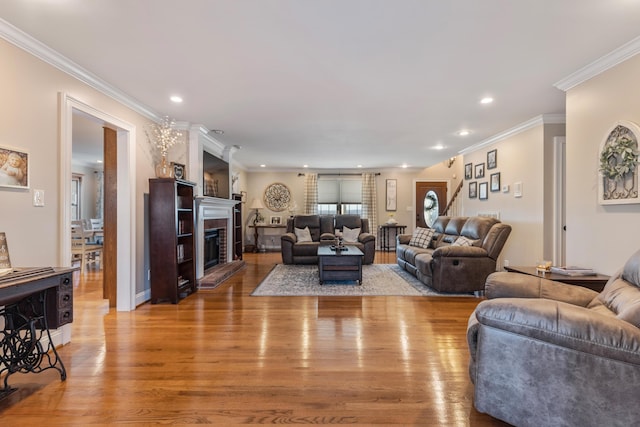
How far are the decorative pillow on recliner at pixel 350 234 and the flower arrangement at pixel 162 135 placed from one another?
4228 mm

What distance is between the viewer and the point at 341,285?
15.5 ft

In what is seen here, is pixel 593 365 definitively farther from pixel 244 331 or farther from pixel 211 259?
pixel 211 259

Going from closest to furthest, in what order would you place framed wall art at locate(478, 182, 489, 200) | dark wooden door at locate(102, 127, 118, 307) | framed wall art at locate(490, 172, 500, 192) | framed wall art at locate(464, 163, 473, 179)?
1. dark wooden door at locate(102, 127, 118, 307)
2. framed wall art at locate(490, 172, 500, 192)
3. framed wall art at locate(478, 182, 489, 200)
4. framed wall art at locate(464, 163, 473, 179)

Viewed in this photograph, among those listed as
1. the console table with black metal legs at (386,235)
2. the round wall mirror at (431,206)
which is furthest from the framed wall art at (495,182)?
the round wall mirror at (431,206)

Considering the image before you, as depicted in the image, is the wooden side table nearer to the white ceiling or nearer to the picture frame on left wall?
the white ceiling

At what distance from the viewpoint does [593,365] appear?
1341 mm

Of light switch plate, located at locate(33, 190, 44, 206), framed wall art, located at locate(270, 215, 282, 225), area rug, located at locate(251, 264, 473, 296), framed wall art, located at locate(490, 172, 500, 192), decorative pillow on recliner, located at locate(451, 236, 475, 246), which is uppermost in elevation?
framed wall art, located at locate(490, 172, 500, 192)

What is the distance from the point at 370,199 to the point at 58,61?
747 cm

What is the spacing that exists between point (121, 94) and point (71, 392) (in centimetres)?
283

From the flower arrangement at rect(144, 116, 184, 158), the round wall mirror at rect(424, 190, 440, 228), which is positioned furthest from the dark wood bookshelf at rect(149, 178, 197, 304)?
the round wall mirror at rect(424, 190, 440, 228)

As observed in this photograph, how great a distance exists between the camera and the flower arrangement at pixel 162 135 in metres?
4.09

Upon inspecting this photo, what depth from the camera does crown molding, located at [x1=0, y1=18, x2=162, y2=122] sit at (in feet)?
7.23

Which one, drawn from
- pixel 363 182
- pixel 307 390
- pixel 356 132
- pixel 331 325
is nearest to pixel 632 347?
pixel 307 390

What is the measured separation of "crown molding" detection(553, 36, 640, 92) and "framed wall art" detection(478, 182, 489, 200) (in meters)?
2.71
